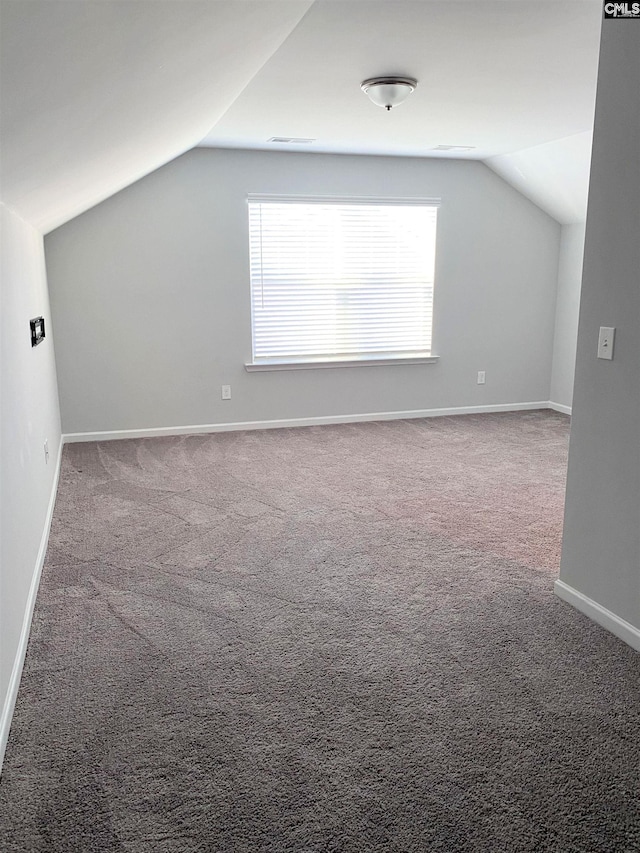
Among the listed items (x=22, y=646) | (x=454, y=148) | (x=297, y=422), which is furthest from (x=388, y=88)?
(x=297, y=422)

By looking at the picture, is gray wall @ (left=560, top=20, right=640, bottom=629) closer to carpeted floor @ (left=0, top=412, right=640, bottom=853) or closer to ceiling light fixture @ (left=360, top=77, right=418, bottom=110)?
carpeted floor @ (left=0, top=412, right=640, bottom=853)

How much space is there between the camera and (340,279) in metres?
5.61

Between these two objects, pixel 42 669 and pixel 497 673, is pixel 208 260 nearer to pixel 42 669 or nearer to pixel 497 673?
pixel 42 669

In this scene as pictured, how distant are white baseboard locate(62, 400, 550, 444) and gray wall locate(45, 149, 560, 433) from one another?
2.0 inches

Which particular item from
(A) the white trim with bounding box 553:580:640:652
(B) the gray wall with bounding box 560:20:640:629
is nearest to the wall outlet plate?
(B) the gray wall with bounding box 560:20:640:629

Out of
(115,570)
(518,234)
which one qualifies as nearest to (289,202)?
(518,234)

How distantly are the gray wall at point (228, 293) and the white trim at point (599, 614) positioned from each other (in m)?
3.37

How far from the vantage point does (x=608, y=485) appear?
245 cm

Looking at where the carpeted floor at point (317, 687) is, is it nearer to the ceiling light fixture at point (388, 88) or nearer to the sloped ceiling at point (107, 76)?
the sloped ceiling at point (107, 76)

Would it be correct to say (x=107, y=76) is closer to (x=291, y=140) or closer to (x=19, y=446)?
(x=19, y=446)

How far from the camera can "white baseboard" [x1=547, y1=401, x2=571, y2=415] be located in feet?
20.3

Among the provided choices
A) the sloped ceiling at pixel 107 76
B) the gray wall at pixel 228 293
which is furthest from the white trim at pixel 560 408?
the sloped ceiling at pixel 107 76

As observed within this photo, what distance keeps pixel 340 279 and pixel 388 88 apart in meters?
2.49

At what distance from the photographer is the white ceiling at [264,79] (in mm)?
1350
